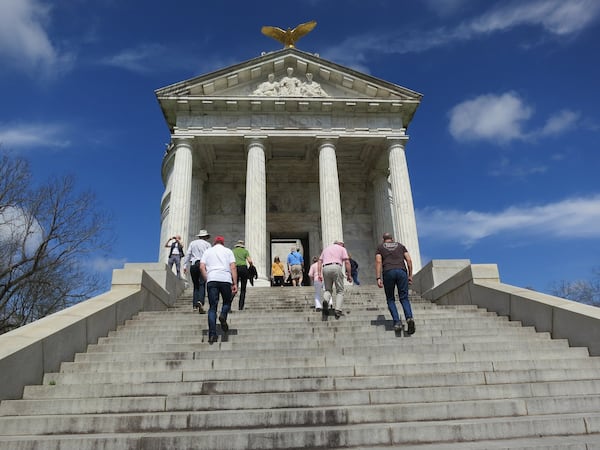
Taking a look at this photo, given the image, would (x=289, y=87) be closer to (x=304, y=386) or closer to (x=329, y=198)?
(x=329, y=198)

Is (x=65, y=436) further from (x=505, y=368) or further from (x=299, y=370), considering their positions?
(x=505, y=368)

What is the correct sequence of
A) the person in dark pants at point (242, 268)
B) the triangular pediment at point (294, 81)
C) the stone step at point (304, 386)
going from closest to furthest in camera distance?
the stone step at point (304, 386) → the person in dark pants at point (242, 268) → the triangular pediment at point (294, 81)

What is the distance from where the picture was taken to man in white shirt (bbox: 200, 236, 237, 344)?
732 centimetres

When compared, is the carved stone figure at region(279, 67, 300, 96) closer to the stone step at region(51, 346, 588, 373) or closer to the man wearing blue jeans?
the man wearing blue jeans

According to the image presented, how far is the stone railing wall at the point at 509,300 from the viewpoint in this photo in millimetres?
7113

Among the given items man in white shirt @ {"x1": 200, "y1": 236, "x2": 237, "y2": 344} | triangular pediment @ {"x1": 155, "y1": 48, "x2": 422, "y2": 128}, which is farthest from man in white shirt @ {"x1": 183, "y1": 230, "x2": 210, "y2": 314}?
triangular pediment @ {"x1": 155, "y1": 48, "x2": 422, "y2": 128}

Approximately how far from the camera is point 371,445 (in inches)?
165

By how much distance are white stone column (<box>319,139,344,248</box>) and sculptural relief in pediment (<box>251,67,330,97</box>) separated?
262 centimetres

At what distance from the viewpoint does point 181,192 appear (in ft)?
60.4

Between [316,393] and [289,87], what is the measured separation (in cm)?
1784

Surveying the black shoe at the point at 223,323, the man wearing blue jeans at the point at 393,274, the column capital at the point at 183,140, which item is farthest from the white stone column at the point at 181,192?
the man wearing blue jeans at the point at 393,274

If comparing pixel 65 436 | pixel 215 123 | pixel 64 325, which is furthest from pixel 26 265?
pixel 65 436

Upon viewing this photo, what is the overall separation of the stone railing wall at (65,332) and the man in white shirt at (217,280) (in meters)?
2.07

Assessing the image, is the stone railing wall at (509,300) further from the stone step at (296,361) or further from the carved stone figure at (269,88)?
the carved stone figure at (269,88)
